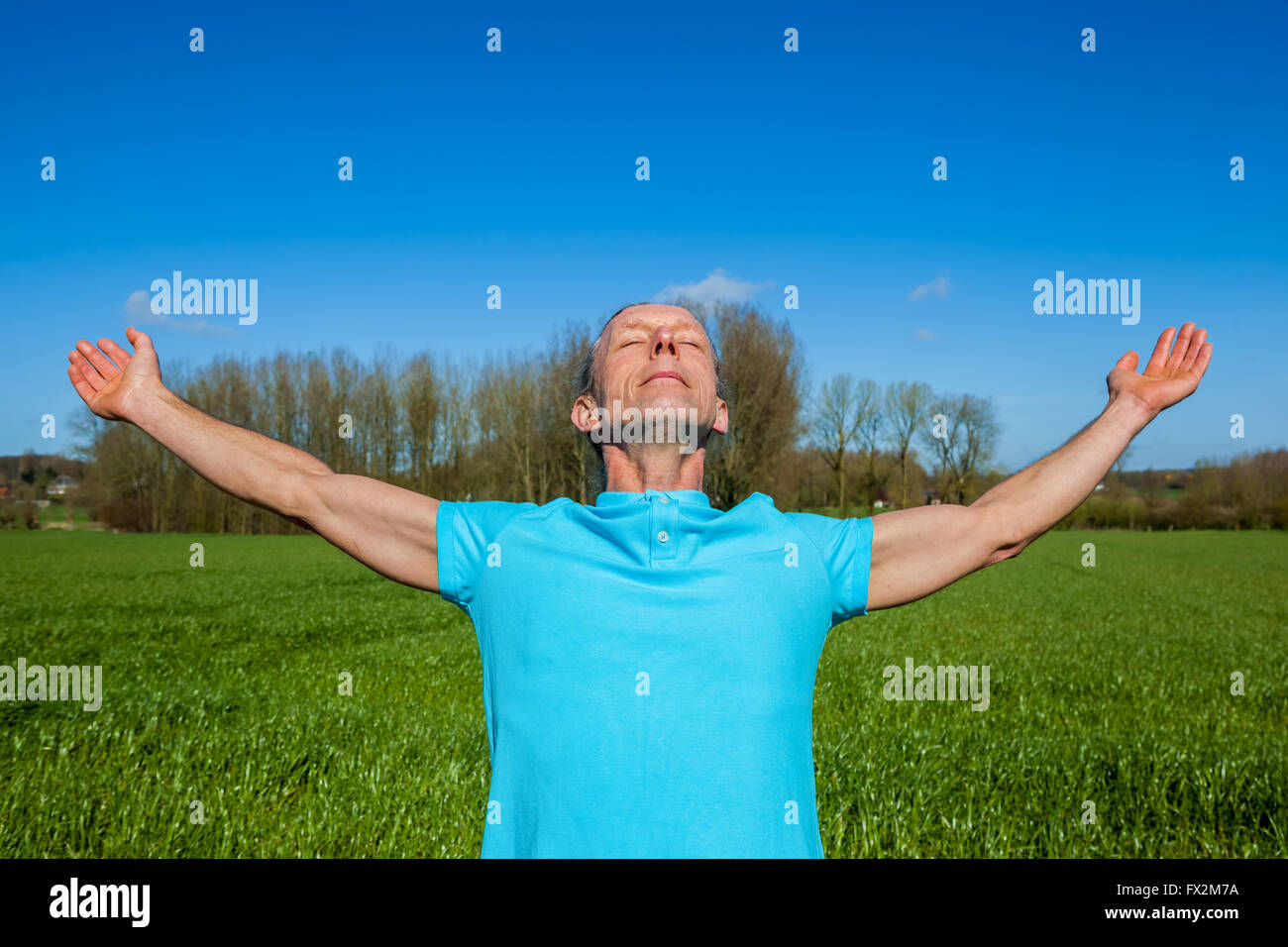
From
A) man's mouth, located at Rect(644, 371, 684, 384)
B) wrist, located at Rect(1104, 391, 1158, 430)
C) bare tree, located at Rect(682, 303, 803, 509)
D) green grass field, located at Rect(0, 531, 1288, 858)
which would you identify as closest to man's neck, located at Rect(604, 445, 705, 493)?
man's mouth, located at Rect(644, 371, 684, 384)

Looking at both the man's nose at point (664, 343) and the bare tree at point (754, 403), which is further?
the bare tree at point (754, 403)

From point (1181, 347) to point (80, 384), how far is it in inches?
146

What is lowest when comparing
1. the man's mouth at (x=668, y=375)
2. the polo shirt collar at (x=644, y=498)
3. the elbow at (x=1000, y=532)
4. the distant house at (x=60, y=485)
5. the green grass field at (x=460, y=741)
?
the green grass field at (x=460, y=741)

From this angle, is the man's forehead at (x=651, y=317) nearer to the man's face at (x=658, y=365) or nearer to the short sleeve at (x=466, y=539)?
the man's face at (x=658, y=365)

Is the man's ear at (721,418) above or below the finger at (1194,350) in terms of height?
below

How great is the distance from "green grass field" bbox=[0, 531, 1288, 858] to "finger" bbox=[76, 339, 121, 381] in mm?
4016

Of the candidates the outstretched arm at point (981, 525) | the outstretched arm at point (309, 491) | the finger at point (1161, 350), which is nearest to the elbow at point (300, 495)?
the outstretched arm at point (309, 491)

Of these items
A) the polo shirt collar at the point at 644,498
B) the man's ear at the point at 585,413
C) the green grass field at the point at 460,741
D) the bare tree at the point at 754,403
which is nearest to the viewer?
the polo shirt collar at the point at 644,498

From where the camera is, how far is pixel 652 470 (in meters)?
2.59

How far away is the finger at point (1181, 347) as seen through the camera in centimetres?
260

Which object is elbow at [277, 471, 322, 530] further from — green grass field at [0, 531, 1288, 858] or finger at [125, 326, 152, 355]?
green grass field at [0, 531, 1288, 858]

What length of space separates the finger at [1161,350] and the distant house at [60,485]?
8791 centimetres

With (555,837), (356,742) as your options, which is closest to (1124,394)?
(555,837)
